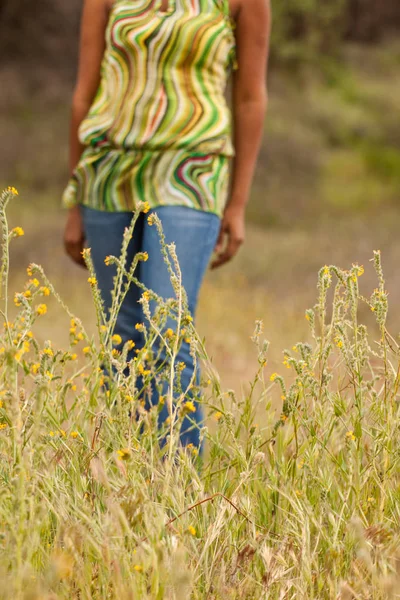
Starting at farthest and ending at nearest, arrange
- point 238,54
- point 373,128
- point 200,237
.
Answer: point 373,128 → point 238,54 → point 200,237

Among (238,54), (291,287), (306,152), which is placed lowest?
(291,287)

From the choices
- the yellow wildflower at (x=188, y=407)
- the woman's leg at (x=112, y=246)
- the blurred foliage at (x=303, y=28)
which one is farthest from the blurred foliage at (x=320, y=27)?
the yellow wildflower at (x=188, y=407)

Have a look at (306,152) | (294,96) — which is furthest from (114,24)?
(294,96)

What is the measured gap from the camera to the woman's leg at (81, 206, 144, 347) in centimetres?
281

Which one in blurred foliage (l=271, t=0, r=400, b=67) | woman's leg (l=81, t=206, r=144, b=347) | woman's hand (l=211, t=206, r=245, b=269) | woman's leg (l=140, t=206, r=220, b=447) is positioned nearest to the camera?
woman's leg (l=140, t=206, r=220, b=447)

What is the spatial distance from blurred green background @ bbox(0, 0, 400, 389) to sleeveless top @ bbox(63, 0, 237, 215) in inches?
246

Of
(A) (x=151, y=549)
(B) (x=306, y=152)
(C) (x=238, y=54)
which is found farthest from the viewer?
(B) (x=306, y=152)

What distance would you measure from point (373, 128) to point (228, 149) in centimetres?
1296

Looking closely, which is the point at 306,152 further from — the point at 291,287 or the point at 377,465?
the point at 377,465

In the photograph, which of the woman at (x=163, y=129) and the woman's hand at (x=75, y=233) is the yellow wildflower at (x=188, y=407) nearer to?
the woman at (x=163, y=129)

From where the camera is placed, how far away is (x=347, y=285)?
6.38ft

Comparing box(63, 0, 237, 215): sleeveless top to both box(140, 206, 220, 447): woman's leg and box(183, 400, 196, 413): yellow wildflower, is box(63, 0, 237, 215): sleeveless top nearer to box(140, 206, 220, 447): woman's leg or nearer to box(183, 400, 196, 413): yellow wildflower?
box(140, 206, 220, 447): woman's leg

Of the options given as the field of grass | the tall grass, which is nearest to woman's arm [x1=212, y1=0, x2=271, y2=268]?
the field of grass

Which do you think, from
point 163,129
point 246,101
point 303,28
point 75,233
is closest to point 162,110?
point 163,129
